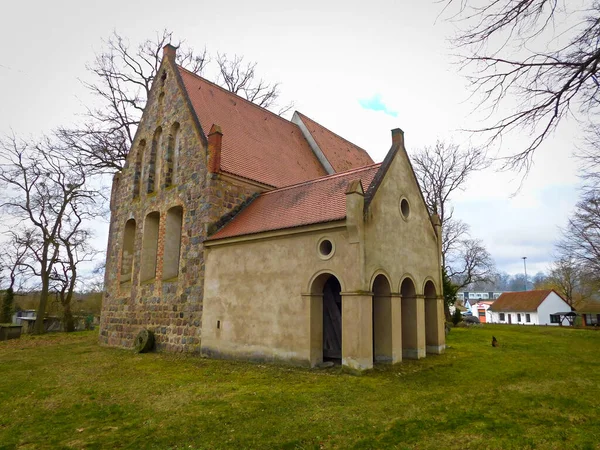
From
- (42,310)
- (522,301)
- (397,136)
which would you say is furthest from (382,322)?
(522,301)

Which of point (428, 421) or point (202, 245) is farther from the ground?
point (202, 245)

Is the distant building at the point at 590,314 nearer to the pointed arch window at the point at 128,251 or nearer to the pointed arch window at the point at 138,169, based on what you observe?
the pointed arch window at the point at 128,251

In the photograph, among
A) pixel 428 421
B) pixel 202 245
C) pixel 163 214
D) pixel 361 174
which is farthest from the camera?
pixel 163 214

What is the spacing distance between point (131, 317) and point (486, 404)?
47.4ft

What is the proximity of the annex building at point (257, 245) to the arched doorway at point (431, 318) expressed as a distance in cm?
5

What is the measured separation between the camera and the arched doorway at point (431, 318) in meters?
14.5

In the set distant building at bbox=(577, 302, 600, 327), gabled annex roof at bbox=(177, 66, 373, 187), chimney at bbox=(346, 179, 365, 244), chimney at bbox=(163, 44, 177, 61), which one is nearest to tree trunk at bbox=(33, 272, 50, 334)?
chimney at bbox=(163, 44, 177, 61)

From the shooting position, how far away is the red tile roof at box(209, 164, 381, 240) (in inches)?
457

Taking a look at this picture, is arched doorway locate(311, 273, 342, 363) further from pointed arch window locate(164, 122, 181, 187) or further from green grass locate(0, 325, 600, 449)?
pointed arch window locate(164, 122, 181, 187)

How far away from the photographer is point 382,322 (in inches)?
471

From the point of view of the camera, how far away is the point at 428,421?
640 centimetres

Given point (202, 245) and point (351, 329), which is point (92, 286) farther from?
point (351, 329)

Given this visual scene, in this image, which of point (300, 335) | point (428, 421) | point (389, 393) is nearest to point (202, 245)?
point (300, 335)

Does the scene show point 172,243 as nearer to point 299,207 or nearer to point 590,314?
point 299,207
